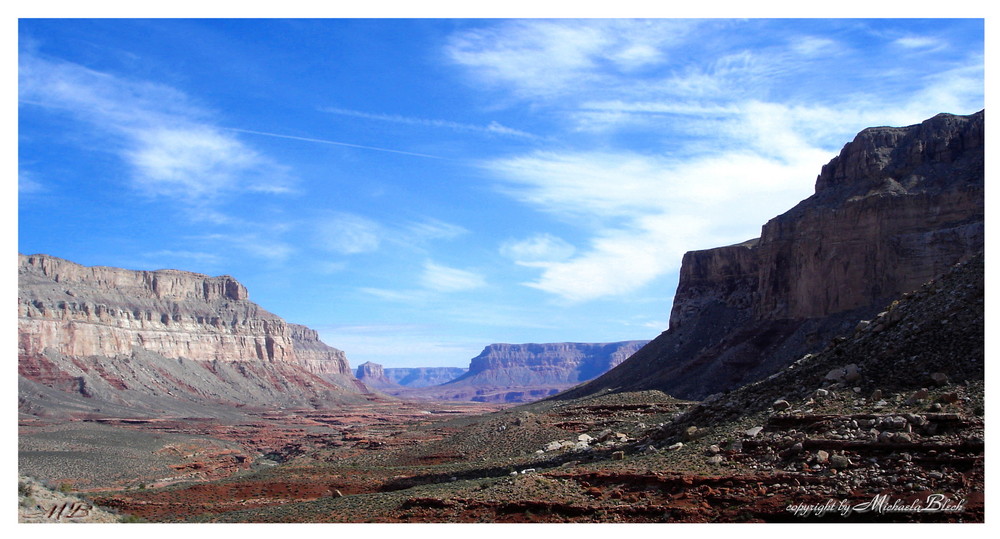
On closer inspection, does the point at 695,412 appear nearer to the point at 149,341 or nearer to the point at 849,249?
the point at 849,249

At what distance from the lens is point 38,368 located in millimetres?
99875

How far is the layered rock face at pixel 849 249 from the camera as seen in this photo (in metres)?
49.3

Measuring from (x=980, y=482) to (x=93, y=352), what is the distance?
12092 centimetres

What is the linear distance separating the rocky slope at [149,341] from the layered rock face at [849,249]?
241 feet

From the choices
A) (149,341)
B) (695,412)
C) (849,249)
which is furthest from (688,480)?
(149,341)

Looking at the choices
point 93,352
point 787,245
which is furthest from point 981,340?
point 93,352

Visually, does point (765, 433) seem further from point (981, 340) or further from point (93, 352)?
point (93, 352)

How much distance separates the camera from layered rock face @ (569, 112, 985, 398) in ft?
162

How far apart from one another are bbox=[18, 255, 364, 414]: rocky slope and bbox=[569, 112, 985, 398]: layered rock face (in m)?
73.4

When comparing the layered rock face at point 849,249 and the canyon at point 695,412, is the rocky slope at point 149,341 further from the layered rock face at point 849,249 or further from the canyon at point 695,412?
the layered rock face at point 849,249

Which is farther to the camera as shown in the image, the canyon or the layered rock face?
the layered rock face

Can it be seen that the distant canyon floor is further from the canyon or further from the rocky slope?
the rocky slope

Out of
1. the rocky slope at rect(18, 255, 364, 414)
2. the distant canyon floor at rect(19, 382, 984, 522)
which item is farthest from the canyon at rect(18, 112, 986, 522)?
the rocky slope at rect(18, 255, 364, 414)

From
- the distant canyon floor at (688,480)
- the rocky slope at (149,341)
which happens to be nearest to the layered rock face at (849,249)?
the distant canyon floor at (688,480)
